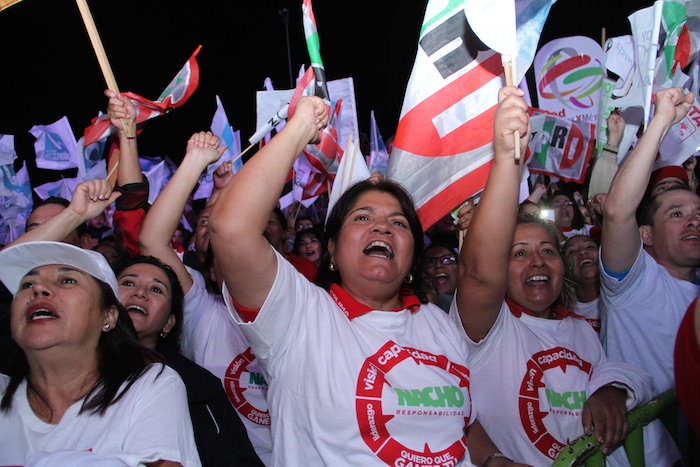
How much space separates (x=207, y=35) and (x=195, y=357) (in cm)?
1040

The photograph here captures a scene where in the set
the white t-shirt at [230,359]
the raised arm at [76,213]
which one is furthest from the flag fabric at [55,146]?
the white t-shirt at [230,359]

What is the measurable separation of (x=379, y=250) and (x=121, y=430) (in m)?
0.98

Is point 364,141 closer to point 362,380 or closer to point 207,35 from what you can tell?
point 362,380

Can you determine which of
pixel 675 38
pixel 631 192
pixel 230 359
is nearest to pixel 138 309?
pixel 230 359

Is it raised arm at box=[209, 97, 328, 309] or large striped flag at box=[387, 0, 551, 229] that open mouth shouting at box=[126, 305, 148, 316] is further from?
large striped flag at box=[387, 0, 551, 229]

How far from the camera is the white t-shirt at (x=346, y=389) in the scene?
1.78 m

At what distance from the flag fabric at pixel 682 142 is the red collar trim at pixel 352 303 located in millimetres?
2379

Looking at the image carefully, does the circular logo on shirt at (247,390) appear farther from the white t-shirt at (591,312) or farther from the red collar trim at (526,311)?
the white t-shirt at (591,312)

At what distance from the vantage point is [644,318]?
8.68 feet

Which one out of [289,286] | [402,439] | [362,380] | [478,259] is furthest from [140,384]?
[478,259]

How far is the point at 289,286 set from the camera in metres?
1.84

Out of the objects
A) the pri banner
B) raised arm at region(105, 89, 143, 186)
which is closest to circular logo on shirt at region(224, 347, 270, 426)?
raised arm at region(105, 89, 143, 186)

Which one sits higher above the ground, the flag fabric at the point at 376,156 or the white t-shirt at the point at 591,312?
the white t-shirt at the point at 591,312

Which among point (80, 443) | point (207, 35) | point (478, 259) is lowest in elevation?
point (207, 35)
